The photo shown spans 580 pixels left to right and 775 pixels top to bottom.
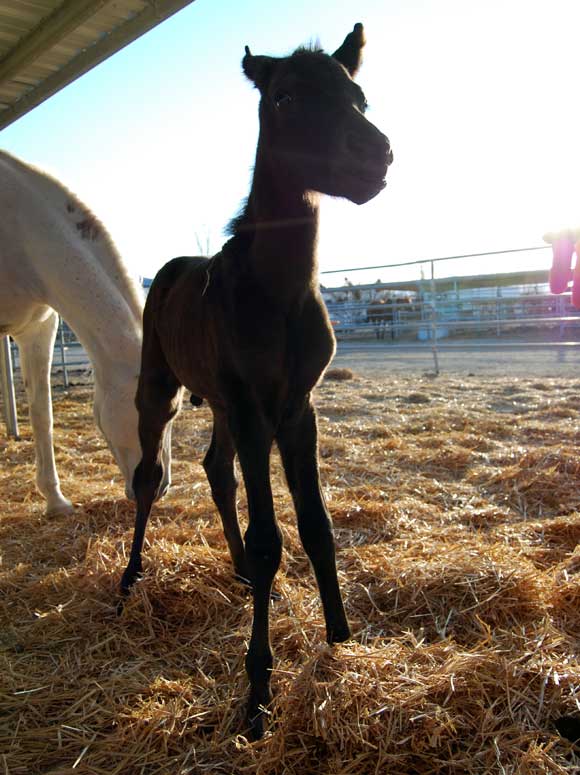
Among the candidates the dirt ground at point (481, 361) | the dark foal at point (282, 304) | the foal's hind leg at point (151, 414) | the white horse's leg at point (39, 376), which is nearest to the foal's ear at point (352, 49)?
the dark foal at point (282, 304)

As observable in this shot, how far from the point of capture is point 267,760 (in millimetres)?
1429

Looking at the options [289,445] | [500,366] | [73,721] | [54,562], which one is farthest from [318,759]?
[500,366]

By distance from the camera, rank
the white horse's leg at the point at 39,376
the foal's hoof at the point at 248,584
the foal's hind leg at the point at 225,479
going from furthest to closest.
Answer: the white horse's leg at the point at 39,376
the foal's hind leg at the point at 225,479
the foal's hoof at the point at 248,584

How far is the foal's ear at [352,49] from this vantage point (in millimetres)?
1988

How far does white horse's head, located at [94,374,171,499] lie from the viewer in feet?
10.0

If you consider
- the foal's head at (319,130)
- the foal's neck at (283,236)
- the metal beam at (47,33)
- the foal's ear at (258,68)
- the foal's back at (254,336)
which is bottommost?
the foal's back at (254,336)

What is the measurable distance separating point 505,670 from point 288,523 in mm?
1666

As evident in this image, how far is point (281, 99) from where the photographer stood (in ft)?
5.65

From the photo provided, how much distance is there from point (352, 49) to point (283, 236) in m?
0.81

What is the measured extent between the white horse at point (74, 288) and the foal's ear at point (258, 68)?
1.68 metres

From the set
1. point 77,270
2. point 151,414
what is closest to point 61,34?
point 77,270

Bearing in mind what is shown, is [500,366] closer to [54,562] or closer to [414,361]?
[414,361]

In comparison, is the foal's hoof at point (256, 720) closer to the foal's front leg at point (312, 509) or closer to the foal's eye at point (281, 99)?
the foal's front leg at point (312, 509)

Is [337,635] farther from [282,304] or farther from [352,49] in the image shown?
[352,49]
